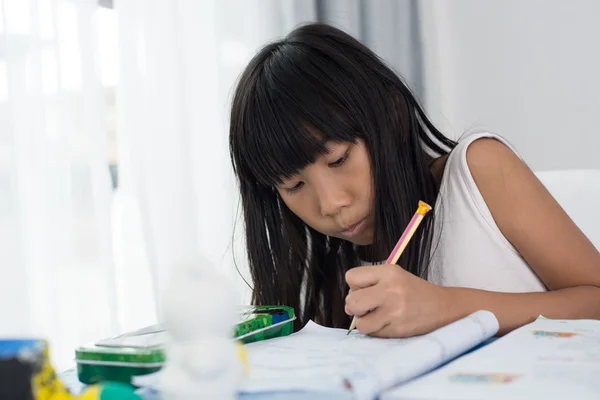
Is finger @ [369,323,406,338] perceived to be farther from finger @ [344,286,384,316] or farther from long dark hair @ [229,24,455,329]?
long dark hair @ [229,24,455,329]

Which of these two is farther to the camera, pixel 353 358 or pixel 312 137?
pixel 312 137

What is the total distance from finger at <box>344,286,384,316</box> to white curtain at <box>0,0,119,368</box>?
738 mm

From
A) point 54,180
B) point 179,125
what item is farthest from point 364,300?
point 179,125

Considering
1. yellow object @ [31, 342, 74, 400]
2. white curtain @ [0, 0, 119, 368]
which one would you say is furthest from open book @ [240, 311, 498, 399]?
white curtain @ [0, 0, 119, 368]

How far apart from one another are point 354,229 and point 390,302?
330mm

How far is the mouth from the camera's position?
96 cm

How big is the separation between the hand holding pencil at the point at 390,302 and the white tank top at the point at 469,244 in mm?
295

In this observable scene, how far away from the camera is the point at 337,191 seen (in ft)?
2.93

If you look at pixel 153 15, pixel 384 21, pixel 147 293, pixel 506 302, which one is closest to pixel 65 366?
pixel 147 293

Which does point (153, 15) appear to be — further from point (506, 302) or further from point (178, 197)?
point (506, 302)

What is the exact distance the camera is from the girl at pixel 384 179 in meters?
0.90

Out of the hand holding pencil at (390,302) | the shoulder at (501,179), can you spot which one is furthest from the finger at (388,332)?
the shoulder at (501,179)

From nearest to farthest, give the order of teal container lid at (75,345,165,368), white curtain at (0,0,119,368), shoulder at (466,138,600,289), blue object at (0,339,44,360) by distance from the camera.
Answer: blue object at (0,339,44,360) < teal container lid at (75,345,165,368) < shoulder at (466,138,600,289) < white curtain at (0,0,119,368)

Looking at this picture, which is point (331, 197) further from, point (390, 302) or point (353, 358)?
point (353, 358)
